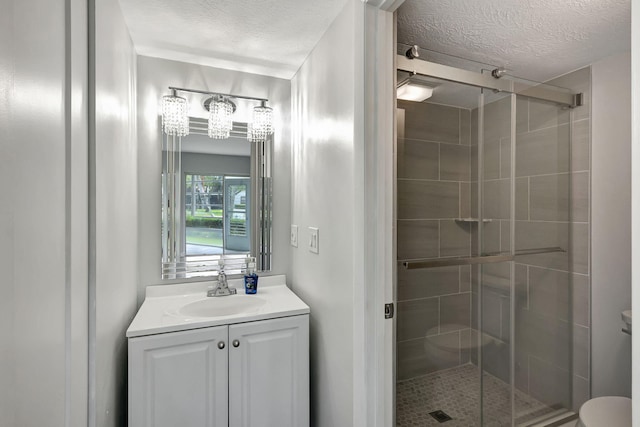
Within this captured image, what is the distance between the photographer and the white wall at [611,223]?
1163mm

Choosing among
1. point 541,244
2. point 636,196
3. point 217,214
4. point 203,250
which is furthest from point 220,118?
point 541,244

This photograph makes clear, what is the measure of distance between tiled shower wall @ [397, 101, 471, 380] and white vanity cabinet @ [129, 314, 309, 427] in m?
0.56

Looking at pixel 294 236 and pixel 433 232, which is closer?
pixel 433 232

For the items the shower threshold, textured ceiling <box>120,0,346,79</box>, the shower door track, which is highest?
textured ceiling <box>120,0,346,79</box>

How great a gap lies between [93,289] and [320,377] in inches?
42.6

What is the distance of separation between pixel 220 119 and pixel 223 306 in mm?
1105

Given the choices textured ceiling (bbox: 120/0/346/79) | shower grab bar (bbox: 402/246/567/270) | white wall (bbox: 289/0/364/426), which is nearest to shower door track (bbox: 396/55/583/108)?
white wall (bbox: 289/0/364/426)

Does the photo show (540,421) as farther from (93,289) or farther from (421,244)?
(93,289)

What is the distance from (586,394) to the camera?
144 centimetres

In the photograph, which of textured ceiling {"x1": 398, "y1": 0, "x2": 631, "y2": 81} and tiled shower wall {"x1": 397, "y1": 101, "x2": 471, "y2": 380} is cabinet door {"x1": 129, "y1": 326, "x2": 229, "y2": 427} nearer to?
tiled shower wall {"x1": 397, "y1": 101, "x2": 471, "y2": 380}

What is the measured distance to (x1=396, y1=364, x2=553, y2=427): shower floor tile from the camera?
1.59 meters

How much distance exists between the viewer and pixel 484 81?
158 centimetres

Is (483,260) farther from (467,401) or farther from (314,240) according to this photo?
(314,240)

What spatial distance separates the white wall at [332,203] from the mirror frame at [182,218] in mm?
251
